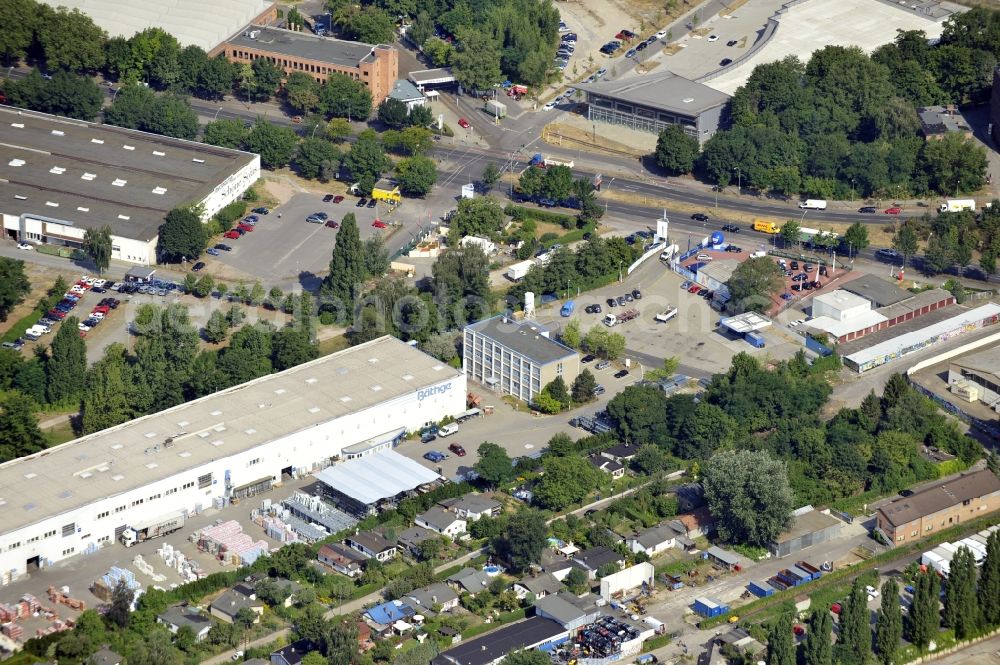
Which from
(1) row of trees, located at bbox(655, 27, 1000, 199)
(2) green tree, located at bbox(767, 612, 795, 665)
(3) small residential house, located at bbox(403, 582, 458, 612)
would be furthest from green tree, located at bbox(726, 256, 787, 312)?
(2) green tree, located at bbox(767, 612, 795, 665)

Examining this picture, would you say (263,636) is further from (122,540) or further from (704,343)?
(704,343)

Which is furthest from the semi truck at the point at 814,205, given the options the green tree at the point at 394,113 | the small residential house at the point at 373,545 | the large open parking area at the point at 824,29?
the small residential house at the point at 373,545

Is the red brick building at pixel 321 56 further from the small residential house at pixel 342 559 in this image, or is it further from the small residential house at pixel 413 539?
the small residential house at pixel 342 559

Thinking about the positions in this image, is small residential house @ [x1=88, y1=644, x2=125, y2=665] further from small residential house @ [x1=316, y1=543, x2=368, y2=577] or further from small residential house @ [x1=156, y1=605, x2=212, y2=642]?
small residential house @ [x1=316, y1=543, x2=368, y2=577]

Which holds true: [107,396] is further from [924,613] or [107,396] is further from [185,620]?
[924,613]

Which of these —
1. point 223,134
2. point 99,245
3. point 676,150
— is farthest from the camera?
point 223,134

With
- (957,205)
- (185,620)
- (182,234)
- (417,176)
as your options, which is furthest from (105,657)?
(957,205)
